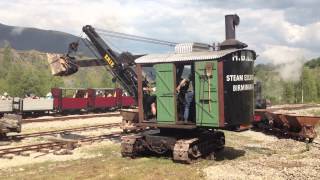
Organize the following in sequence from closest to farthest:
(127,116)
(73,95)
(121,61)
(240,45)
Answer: (240,45) → (121,61) → (127,116) → (73,95)

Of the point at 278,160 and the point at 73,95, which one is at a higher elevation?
the point at 73,95

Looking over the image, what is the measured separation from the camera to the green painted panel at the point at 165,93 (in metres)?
14.3

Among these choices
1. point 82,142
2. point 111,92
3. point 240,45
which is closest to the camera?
point 240,45

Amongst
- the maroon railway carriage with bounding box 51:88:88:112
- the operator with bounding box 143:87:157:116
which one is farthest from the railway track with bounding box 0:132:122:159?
the maroon railway carriage with bounding box 51:88:88:112

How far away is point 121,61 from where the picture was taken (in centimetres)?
2062

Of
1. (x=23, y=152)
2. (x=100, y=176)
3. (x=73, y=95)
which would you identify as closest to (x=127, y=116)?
(x=23, y=152)

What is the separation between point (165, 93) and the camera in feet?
47.5

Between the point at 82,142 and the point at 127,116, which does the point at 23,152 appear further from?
the point at 127,116

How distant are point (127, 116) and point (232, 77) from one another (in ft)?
30.5

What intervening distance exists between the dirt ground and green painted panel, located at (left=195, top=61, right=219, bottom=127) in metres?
1.37

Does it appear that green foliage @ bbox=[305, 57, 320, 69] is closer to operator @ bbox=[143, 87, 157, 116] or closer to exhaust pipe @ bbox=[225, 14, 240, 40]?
exhaust pipe @ bbox=[225, 14, 240, 40]

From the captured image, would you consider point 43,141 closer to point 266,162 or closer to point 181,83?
point 181,83

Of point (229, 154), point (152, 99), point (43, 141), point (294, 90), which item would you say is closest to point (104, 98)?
point (43, 141)

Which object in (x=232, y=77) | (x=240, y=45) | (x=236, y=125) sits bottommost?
(x=236, y=125)
